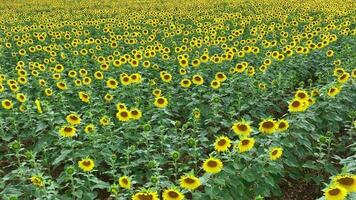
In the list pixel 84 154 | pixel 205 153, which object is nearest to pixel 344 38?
pixel 205 153

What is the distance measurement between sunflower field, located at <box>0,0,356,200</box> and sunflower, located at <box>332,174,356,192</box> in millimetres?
12

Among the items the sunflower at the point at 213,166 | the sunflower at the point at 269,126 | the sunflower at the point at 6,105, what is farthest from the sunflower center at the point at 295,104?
the sunflower at the point at 6,105

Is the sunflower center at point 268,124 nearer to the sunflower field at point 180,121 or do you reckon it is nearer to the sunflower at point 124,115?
the sunflower field at point 180,121

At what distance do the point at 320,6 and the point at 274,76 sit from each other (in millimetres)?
12178

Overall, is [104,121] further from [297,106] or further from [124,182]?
[297,106]

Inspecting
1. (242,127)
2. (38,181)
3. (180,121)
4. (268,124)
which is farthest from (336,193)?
(180,121)

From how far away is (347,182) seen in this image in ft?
12.3

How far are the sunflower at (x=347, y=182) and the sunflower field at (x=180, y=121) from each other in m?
0.01

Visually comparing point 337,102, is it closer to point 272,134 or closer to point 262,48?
point 272,134

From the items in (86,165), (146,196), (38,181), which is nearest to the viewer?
(146,196)

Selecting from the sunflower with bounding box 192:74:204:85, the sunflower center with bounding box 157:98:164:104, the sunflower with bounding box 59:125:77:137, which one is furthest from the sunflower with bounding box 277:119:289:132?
the sunflower with bounding box 192:74:204:85

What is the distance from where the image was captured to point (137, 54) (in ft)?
31.7

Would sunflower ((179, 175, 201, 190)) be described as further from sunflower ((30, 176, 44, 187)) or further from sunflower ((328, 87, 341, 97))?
sunflower ((328, 87, 341, 97))

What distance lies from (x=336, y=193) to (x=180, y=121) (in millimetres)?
4151
